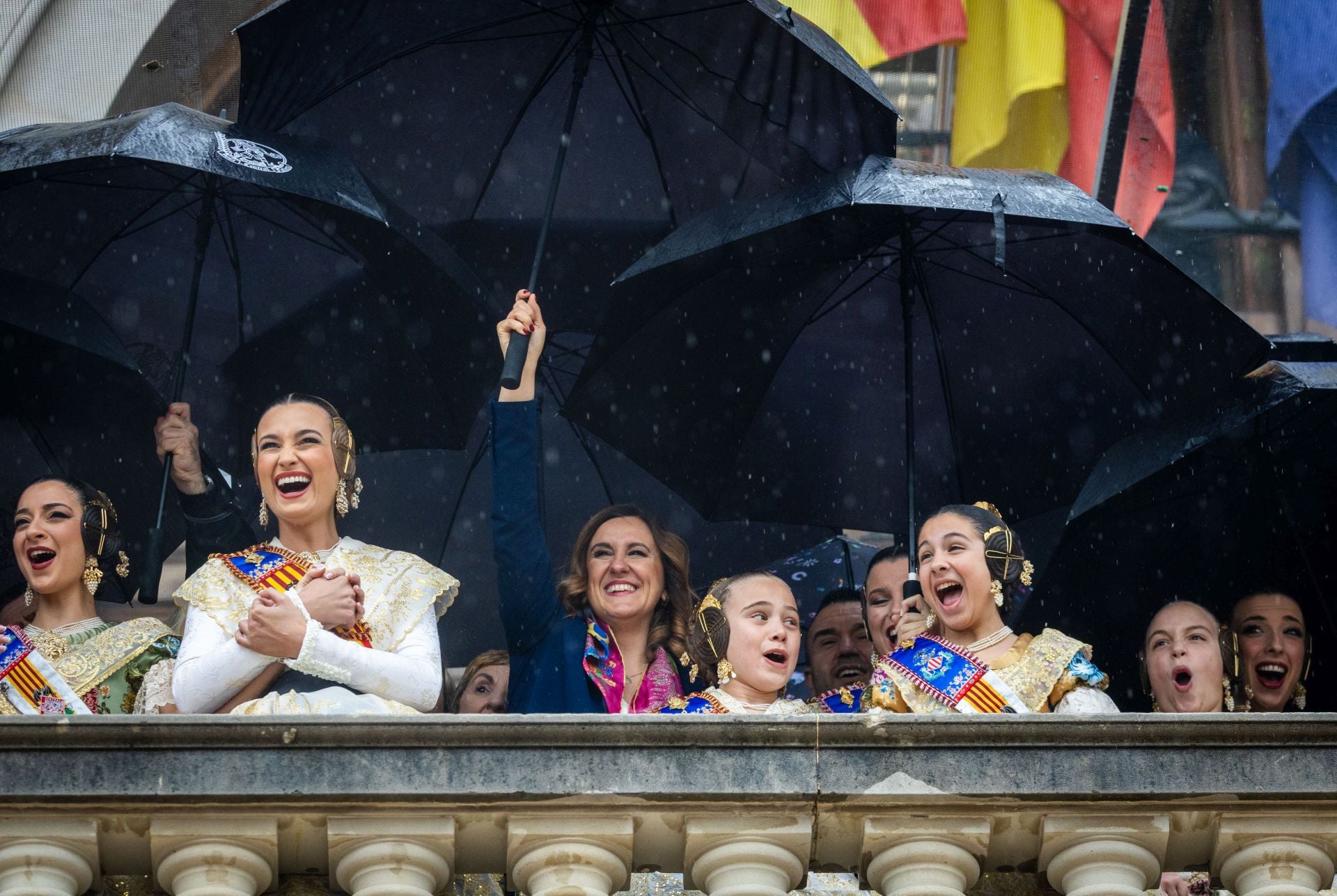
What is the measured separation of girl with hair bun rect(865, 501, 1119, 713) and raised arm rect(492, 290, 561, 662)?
1098 mm

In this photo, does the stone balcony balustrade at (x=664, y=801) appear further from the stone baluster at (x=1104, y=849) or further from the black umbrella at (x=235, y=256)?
the black umbrella at (x=235, y=256)

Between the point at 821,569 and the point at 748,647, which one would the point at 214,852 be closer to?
the point at 748,647

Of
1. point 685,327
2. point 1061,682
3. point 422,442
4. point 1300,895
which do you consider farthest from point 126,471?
point 1300,895

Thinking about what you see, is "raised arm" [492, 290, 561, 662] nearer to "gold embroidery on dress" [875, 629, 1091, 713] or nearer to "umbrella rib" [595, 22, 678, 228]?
"gold embroidery on dress" [875, 629, 1091, 713]

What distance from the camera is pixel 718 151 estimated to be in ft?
25.0

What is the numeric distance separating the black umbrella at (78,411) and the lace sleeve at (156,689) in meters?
1.39

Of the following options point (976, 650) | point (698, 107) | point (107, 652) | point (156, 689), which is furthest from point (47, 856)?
point (698, 107)

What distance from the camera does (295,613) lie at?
215 inches

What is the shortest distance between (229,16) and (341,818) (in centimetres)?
761

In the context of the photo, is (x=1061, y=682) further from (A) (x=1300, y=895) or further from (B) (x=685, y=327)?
(B) (x=685, y=327)

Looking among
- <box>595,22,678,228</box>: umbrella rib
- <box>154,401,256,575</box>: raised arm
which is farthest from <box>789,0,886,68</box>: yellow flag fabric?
<box>154,401,256,575</box>: raised arm

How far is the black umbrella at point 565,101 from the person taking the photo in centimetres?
693

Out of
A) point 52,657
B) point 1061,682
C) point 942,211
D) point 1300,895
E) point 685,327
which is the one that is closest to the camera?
point 1300,895

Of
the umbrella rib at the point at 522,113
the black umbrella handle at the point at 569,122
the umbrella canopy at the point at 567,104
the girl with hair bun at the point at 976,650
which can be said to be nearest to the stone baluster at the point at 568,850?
the girl with hair bun at the point at 976,650
